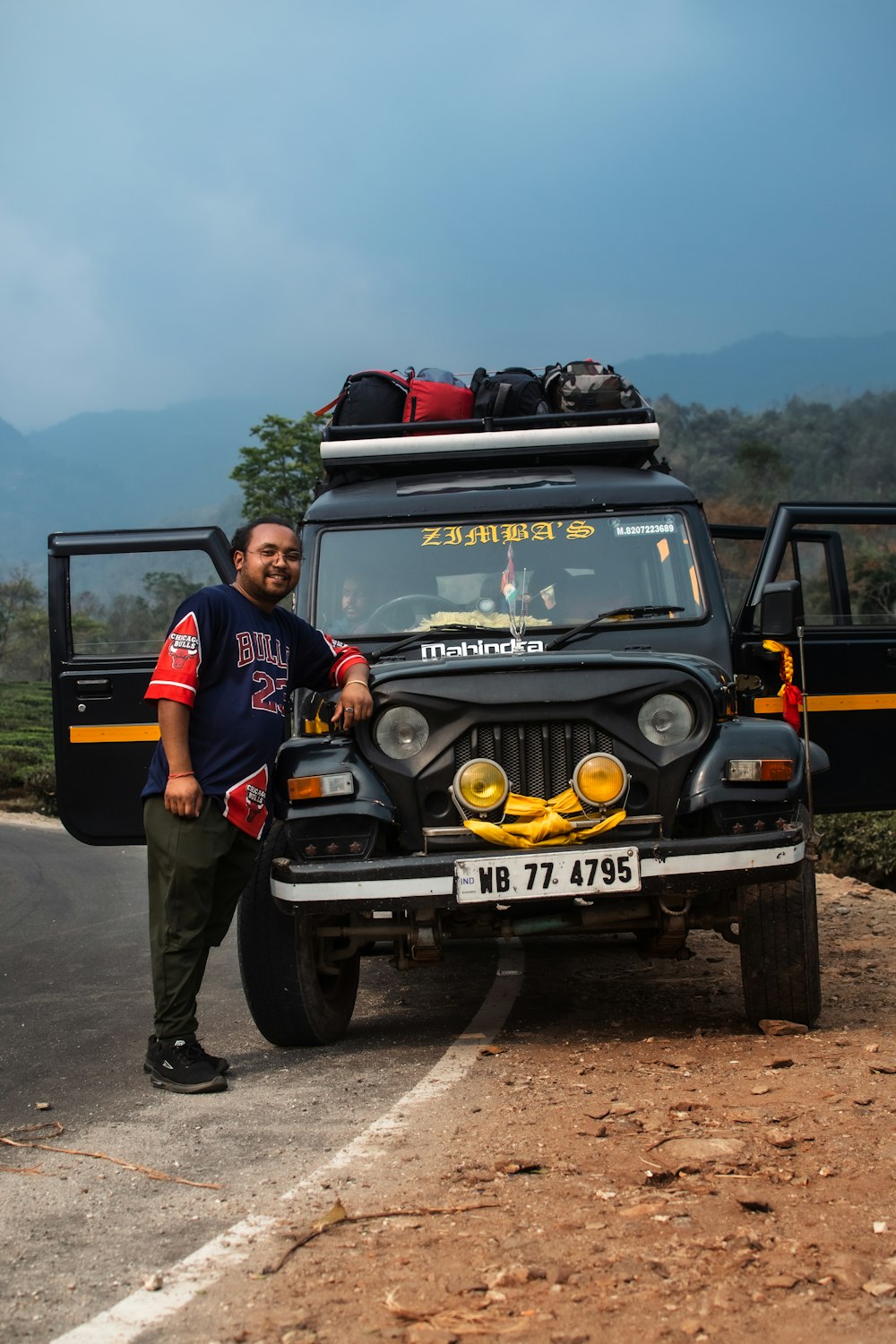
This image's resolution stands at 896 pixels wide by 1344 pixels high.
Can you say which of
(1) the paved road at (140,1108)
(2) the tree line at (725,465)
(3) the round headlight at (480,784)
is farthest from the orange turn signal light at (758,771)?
(2) the tree line at (725,465)

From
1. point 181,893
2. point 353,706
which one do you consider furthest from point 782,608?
point 181,893

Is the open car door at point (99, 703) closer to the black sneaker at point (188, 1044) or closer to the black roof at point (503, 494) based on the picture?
the black roof at point (503, 494)

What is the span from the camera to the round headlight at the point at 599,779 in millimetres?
5125

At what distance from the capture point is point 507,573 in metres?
6.39

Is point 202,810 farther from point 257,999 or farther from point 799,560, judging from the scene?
point 799,560

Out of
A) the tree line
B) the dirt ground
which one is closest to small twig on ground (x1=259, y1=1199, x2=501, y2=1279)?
the dirt ground

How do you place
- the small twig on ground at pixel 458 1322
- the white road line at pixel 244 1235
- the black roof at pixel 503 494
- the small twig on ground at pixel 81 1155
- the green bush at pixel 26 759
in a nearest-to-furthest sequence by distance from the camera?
the small twig on ground at pixel 458 1322, the white road line at pixel 244 1235, the small twig on ground at pixel 81 1155, the black roof at pixel 503 494, the green bush at pixel 26 759

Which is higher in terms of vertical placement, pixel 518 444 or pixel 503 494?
pixel 518 444

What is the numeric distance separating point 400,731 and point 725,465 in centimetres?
6360

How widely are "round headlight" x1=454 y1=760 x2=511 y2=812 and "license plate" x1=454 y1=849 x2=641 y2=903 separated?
283 millimetres

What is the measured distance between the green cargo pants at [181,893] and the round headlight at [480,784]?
0.80 metres

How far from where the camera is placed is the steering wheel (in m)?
6.37

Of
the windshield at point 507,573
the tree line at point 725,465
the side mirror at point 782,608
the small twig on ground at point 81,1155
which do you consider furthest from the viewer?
the tree line at point 725,465

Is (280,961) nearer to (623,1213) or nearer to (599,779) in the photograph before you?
(599,779)
